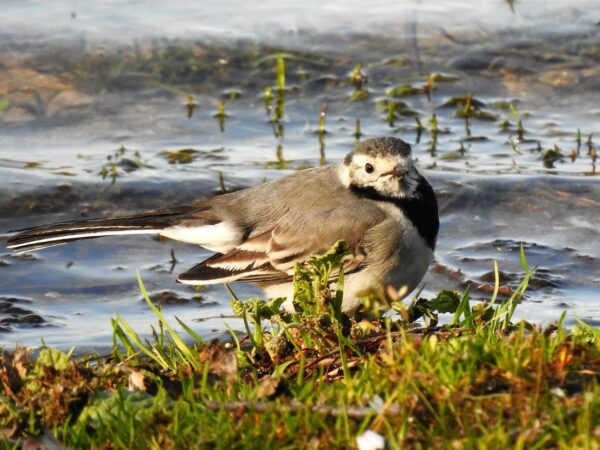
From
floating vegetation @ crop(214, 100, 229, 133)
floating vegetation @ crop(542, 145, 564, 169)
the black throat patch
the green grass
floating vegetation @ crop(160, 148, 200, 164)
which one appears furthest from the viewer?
floating vegetation @ crop(214, 100, 229, 133)

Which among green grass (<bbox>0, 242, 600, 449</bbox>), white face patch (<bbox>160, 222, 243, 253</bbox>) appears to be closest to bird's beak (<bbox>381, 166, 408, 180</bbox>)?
white face patch (<bbox>160, 222, 243, 253</bbox>)

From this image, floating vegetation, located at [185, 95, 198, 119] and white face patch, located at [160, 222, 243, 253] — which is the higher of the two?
floating vegetation, located at [185, 95, 198, 119]

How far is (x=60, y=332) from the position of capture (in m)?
7.61

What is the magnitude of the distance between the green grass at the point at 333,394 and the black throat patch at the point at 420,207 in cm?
165

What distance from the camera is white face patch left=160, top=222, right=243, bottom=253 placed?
24.4 feet

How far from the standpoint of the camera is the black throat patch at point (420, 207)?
7.14 metres

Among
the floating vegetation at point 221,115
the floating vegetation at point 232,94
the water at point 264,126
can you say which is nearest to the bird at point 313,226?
the water at point 264,126

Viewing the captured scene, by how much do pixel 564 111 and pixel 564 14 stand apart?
261 centimetres

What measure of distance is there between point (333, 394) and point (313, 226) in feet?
8.47

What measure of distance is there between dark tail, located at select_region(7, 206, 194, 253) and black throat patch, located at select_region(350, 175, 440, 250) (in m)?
1.24

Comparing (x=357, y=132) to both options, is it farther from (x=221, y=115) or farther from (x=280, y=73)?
(x=221, y=115)

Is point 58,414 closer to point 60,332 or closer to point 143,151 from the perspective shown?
point 60,332

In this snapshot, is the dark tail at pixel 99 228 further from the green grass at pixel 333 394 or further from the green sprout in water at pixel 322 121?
the green sprout in water at pixel 322 121

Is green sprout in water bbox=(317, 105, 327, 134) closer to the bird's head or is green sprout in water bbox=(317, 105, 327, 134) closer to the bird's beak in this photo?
the bird's head
